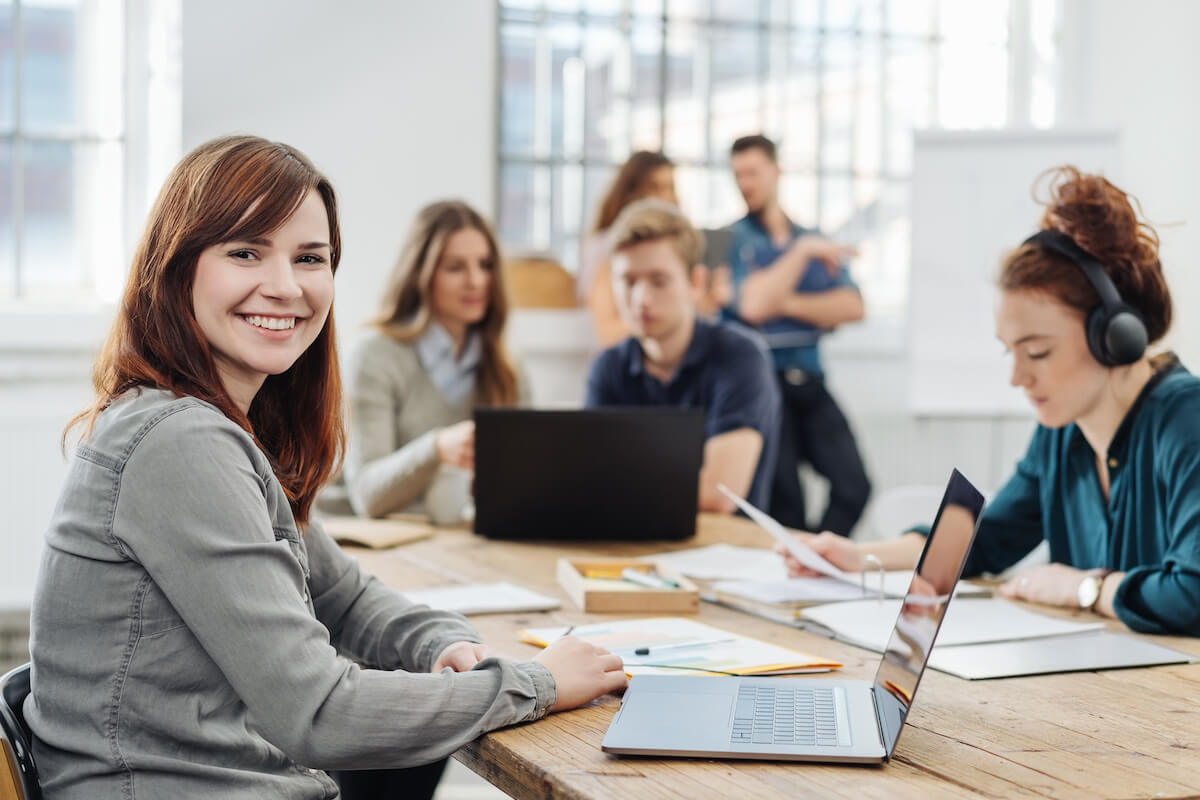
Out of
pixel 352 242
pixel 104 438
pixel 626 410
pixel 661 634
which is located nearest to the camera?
pixel 104 438

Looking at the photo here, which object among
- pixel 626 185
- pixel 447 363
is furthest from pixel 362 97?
pixel 447 363

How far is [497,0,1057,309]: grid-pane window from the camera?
15.6ft

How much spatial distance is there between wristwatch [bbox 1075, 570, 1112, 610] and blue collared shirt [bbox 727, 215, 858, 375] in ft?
8.77

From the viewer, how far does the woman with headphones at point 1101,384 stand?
5.81 ft

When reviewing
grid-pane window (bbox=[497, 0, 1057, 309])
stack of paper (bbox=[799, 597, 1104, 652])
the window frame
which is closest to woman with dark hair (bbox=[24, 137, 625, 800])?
stack of paper (bbox=[799, 597, 1104, 652])

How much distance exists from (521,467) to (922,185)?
8.73 feet

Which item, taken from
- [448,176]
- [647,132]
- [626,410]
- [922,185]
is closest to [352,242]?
[448,176]

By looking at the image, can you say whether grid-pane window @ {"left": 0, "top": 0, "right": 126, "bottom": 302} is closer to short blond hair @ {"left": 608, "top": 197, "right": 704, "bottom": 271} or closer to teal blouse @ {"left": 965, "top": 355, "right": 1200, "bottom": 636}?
short blond hair @ {"left": 608, "top": 197, "right": 704, "bottom": 271}

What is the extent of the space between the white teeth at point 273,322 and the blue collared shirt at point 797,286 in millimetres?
3196

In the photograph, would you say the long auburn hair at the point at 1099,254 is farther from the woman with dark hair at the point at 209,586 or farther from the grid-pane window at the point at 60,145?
the grid-pane window at the point at 60,145

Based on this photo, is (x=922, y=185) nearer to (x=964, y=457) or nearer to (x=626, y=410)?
(x=964, y=457)

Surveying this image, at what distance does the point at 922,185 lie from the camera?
14.7 feet

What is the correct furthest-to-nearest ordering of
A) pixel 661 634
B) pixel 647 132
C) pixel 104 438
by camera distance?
pixel 647 132 < pixel 661 634 < pixel 104 438

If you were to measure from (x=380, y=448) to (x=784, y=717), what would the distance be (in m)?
1.67
